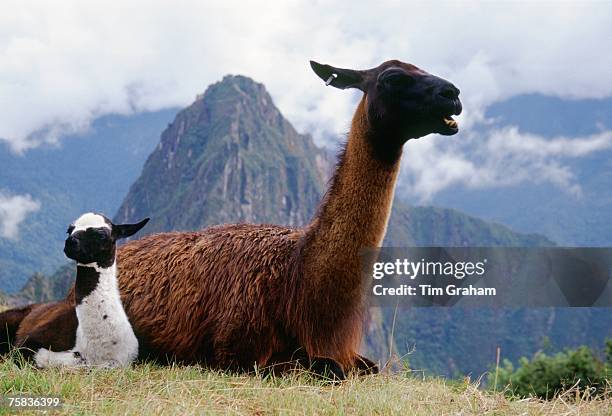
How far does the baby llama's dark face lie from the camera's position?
5434 mm

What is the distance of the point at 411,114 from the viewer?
5543mm

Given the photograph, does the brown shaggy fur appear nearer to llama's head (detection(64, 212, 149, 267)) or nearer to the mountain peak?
llama's head (detection(64, 212, 149, 267))

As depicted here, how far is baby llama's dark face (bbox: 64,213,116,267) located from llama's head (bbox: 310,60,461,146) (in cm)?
215

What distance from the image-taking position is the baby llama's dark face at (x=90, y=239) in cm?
543

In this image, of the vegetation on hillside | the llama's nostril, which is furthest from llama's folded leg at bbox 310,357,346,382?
the vegetation on hillside

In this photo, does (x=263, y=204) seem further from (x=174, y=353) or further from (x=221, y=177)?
(x=174, y=353)

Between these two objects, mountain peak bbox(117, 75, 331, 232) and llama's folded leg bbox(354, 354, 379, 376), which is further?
mountain peak bbox(117, 75, 331, 232)

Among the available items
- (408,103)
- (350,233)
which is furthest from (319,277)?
(408,103)

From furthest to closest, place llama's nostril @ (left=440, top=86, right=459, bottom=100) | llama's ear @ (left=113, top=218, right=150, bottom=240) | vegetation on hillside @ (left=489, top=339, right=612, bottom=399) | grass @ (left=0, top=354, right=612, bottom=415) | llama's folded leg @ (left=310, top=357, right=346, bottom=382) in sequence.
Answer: vegetation on hillside @ (left=489, top=339, right=612, bottom=399)
llama's ear @ (left=113, top=218, right=150, bottom=240)
llama's folded leg @ (left=310, top=357, right=346, bottom=382)
llama's nostril @ (left=440, top=86, right=459, bottom=100)
grass @ (left=0, top=354, right=612, bottom=415)

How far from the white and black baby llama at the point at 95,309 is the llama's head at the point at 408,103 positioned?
76.2 inches

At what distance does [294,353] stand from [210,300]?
2.79 feet

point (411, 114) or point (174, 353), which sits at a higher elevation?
point (411, 114)

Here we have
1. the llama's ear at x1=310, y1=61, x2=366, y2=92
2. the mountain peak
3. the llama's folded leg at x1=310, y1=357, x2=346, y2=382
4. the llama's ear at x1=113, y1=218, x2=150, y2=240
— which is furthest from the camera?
the mountain peak

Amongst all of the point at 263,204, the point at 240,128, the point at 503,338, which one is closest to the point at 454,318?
the point at 503,338
